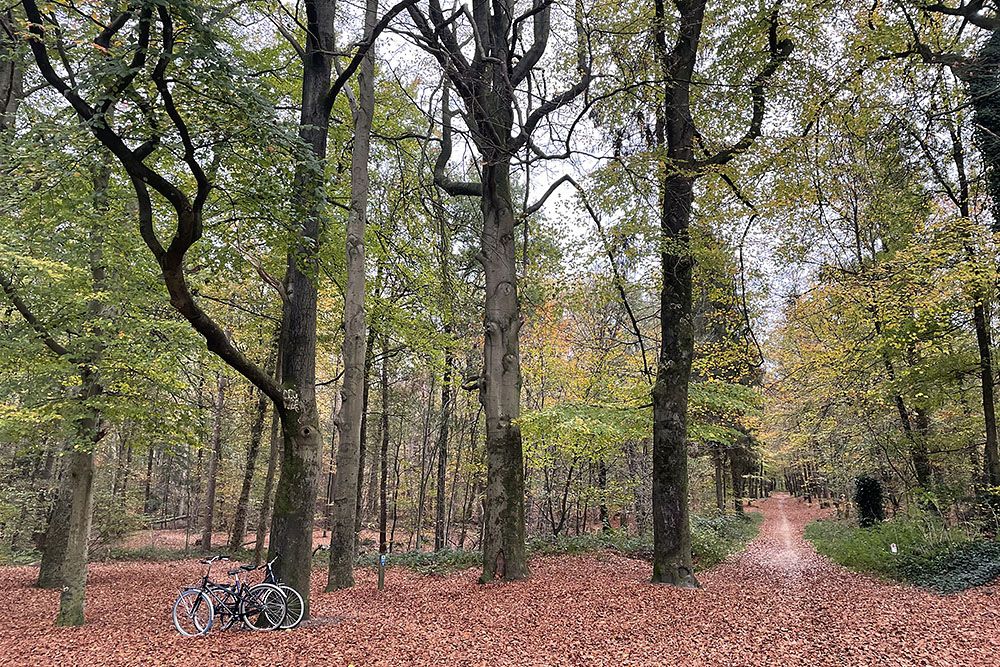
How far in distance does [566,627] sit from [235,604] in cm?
366

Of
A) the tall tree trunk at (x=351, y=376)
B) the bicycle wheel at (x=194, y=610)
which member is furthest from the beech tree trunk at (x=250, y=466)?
the bicycle wheel at (x=194, y=610)

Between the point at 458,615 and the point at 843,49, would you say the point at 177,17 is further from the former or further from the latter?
the point at 843,49

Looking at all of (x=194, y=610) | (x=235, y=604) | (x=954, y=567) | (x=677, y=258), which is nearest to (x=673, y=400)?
(x=677, y=258)

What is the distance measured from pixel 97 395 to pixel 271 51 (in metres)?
6.46

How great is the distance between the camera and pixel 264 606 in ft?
19.0

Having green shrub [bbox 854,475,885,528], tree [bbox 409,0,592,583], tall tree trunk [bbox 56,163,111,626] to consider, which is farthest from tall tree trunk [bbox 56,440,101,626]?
green shrub [bbox 854,475,885,528]

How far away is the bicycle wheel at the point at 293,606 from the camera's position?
5.92m

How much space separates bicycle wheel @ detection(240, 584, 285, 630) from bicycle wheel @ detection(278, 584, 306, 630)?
79 millimetres

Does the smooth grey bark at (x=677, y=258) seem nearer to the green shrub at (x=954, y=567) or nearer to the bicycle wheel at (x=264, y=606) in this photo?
the green shrub at (x=954, y=567)

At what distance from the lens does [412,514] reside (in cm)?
2277

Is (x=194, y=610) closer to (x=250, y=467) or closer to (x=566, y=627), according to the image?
(x=566, y=627)

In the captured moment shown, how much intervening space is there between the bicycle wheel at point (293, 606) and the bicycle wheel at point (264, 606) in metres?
0.08

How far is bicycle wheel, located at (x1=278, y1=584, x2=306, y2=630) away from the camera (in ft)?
19.4

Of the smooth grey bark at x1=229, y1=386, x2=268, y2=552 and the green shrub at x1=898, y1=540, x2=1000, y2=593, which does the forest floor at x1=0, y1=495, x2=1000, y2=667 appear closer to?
the green shrub at x1=898, y1=540, x2=1000, y2=593
